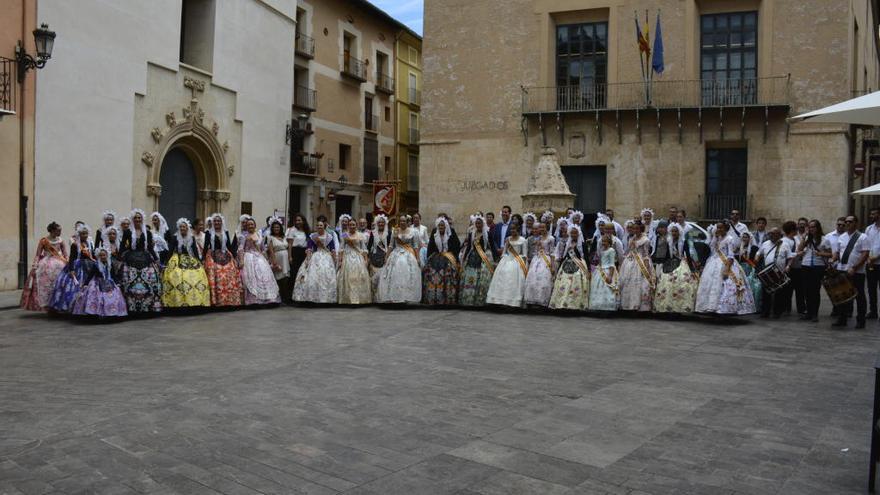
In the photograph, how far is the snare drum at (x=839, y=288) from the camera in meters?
11.0

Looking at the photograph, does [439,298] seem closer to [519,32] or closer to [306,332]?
[306,332]

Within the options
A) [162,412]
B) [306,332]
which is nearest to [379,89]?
[306,332]

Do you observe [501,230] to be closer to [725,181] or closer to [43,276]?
[43,276]

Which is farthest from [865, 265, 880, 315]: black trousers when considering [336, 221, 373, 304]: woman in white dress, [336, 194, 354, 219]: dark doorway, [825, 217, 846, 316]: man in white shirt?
[336, 194, 354, 219]: dark doorway

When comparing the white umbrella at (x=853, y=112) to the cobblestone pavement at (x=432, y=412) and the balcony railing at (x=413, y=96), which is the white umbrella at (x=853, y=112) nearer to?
the cobblestone pavement at (x=432, y=412)

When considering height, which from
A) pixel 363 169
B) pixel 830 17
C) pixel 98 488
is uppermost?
pixel 830 17

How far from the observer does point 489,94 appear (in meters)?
25.7

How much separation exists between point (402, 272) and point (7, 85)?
29.4ft

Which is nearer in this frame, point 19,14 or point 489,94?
point 19,14

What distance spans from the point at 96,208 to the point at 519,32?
47.7 feet

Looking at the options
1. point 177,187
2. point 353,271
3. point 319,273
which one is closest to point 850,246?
point 353,271

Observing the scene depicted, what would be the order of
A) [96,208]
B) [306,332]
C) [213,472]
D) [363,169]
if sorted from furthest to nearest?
[363,169], [96,208], [306,332], [213,472]

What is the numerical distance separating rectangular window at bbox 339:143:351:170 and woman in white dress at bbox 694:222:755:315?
2312cm

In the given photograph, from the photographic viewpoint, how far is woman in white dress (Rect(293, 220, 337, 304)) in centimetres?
1348
